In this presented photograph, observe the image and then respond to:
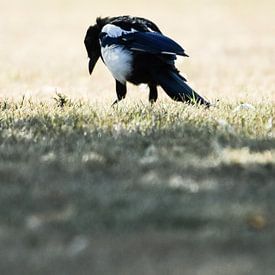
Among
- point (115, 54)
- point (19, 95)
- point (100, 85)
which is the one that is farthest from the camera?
point (100, 85)

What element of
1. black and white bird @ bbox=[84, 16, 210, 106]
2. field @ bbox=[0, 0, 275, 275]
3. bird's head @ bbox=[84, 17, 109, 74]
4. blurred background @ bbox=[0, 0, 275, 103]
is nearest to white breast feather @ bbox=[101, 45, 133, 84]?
black and white bird @ bbox=[84, 16, 210, 106]

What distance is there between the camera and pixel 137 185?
17.6ft

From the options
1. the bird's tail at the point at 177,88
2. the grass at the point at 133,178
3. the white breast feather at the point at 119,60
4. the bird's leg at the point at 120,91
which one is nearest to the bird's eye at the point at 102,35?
the white breast feather at the point at 119,60

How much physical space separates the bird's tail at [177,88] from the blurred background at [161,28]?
0.87 metres

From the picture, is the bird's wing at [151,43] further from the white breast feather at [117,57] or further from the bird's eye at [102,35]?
the bird's eye at [102,35]

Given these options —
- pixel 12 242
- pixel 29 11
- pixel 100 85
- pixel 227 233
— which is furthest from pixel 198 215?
pixel 29 11

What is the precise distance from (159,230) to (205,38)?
14.0 meters

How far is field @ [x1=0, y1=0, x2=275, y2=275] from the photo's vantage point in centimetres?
430

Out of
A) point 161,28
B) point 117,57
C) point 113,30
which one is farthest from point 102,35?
point 161,28

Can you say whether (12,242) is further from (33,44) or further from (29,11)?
(29,11)

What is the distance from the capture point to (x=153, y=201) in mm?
5023

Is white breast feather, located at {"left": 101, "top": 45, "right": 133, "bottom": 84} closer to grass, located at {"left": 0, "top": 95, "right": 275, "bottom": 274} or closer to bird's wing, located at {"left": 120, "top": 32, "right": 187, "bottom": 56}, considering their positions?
bird's wing, located at {"left": 120, "top": 32, "right": 187, "bottom": 56}

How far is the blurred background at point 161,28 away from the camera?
35.8 ft

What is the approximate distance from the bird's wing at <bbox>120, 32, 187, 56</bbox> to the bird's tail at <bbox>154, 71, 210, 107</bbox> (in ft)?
1.25
